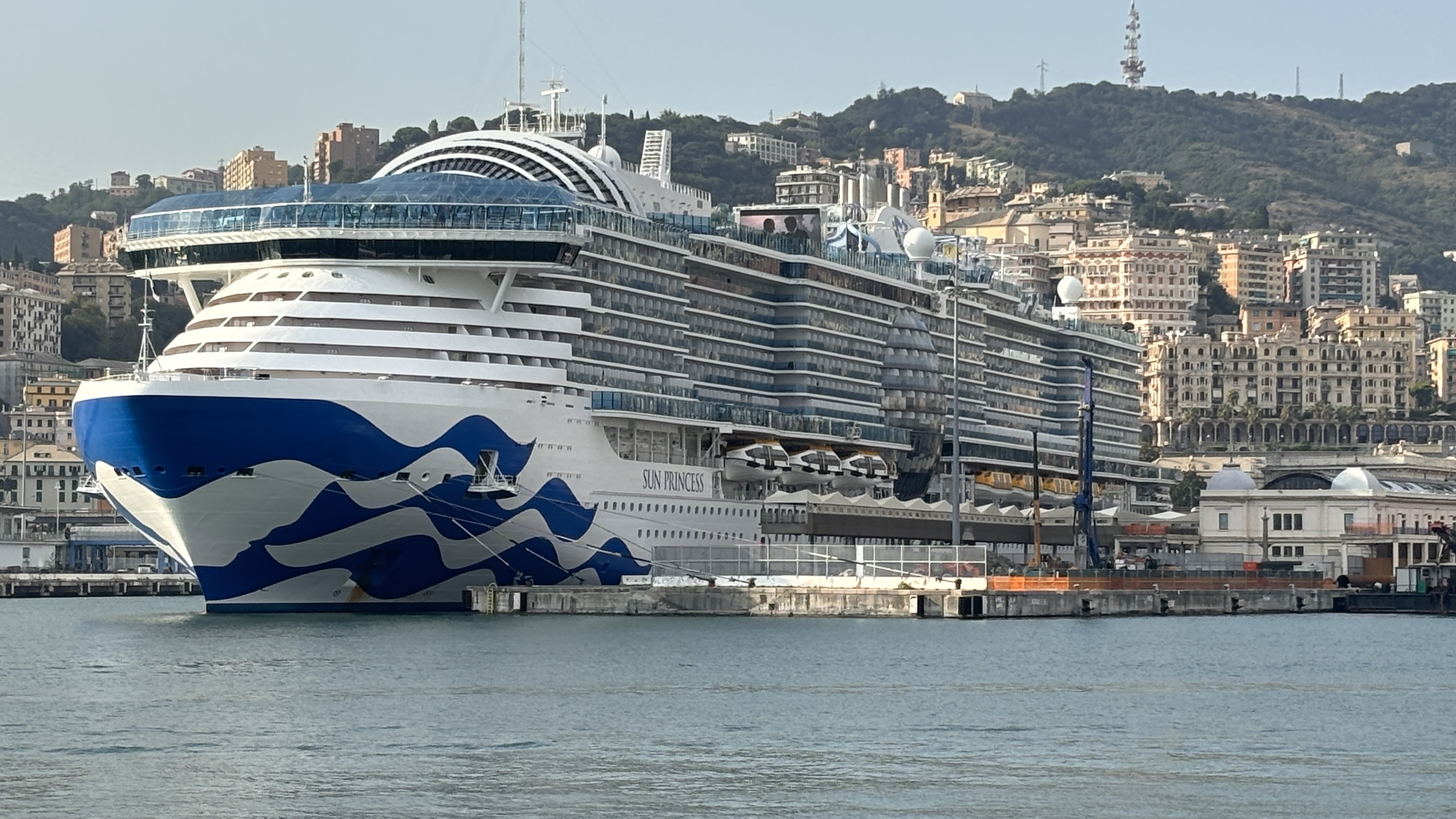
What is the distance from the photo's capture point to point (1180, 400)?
199 meters

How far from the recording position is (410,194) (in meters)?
62.1

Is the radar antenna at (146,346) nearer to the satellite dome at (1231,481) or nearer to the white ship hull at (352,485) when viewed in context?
the white ship hull at (352,485)

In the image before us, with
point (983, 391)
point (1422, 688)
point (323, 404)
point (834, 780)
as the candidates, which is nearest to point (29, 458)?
point (983, 391)

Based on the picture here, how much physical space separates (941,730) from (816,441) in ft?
138

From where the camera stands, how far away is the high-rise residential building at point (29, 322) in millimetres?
184875

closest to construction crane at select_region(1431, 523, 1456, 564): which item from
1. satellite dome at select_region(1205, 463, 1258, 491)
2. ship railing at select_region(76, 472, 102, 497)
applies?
satellite dome at select_region(1205, 463, 1258, 491)

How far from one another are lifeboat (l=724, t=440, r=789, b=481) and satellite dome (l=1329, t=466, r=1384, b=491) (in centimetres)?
2975

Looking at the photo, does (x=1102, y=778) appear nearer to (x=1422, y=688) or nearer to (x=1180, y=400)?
(x=1422, y=688)

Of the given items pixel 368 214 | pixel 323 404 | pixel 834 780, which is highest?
pixel 368 214

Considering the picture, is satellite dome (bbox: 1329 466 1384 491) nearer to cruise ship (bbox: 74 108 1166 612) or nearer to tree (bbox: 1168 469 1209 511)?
cruise ship (bbox: 74 108 1166 612)

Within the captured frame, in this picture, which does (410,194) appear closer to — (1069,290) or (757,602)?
(757,602)

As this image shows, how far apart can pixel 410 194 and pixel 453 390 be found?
5612mm

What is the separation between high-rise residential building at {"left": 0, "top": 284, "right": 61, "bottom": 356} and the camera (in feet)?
607

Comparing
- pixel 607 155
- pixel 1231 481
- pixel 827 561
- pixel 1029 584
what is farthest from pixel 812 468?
pixel 1231 481
